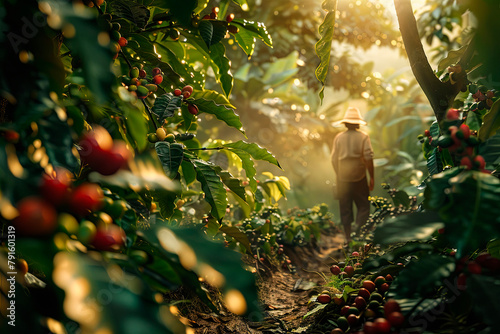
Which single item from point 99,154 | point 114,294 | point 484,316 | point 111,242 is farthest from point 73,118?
point 484,316

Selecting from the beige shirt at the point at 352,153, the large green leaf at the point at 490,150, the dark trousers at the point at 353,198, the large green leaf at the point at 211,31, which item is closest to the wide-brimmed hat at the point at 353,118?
the beige shirt at the point at 352,153

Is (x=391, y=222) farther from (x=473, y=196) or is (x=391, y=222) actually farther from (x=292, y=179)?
(x=292, y=179)

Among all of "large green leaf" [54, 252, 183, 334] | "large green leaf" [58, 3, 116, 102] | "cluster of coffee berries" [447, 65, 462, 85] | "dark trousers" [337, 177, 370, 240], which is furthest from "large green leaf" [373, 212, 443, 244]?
"dark trousers" [337, 177, 370, 240]

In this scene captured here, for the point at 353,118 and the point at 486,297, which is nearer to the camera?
the point at 486,297

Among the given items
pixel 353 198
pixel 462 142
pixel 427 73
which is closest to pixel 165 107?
pixel 462 142

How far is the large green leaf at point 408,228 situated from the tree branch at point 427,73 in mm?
764

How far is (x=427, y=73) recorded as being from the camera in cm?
137

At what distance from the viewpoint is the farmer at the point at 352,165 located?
368 centimetres

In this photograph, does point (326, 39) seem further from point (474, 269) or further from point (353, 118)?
point (353, 118)

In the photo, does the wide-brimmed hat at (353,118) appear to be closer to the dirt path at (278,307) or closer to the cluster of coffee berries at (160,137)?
the dirt path at (278,307)

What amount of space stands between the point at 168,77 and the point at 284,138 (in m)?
5.99

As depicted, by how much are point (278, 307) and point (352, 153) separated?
2160 mm

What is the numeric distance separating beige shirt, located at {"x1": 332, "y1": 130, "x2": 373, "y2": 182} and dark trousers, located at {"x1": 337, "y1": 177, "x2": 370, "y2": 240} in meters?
0.10

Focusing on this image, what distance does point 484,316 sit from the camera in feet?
2.21
